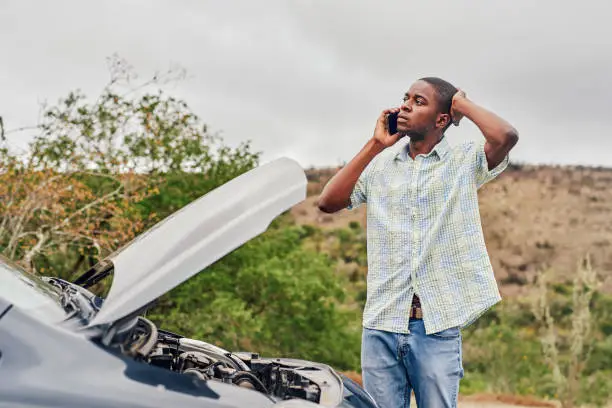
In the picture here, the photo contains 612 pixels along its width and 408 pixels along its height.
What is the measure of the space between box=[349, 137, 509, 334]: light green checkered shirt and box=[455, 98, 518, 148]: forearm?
3.6 inches

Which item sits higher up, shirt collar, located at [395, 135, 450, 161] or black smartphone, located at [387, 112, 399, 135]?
black smartphone, located at [387, 112, 399, 135]

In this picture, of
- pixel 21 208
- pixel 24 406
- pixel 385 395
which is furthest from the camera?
pixel 21 208

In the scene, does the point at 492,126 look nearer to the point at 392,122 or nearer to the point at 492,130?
the point at 492,130

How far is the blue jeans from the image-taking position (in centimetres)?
317

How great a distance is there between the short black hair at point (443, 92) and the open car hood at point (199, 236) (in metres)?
0.90

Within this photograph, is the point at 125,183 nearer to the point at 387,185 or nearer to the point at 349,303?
the point at 387,185

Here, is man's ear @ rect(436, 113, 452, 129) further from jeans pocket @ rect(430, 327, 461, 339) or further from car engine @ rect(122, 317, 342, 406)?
car engine @ rect(122, 317, 342, 406)

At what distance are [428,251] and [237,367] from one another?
0.91 m

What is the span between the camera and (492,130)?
10.4 ft

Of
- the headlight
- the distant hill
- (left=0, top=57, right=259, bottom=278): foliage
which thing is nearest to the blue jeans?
the headlight

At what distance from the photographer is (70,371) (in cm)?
207

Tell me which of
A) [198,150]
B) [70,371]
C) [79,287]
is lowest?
[70,371]

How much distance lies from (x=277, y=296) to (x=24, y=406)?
729 centimetres

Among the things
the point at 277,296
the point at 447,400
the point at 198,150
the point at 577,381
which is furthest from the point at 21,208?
the point at 577,381
